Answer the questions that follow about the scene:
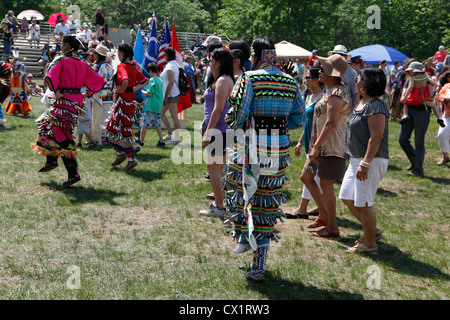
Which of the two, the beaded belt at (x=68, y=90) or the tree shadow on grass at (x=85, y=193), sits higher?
the beaded belt at (x=68, y=90)

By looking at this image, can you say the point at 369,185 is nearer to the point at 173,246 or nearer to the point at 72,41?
Result: the point at 173,246

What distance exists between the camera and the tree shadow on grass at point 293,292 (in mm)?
3998

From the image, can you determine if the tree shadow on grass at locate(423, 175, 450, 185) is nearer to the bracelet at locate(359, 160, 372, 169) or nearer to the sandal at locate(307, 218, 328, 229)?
the sandal at locate(307, 218, 328, 229)

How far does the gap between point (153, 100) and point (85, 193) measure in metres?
3.91

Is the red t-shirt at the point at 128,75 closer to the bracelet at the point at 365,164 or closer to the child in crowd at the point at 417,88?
the bracelet at the point at 365,164

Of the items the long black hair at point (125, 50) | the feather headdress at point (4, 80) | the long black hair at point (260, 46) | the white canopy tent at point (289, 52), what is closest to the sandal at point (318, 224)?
the long black hair at point (260, 46)

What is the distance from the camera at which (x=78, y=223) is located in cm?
555

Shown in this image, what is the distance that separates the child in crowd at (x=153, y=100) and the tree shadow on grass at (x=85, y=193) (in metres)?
3.29

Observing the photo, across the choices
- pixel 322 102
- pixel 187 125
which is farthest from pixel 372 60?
pixel 322 102

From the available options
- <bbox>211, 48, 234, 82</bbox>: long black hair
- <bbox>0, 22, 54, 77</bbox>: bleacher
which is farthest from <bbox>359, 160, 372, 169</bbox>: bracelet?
<bbox>0, 22, 54, 77</bbox>: bleacher

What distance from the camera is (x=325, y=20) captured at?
39062 mm

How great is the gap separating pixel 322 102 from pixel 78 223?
2.95m

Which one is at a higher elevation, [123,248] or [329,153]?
[329,153]
